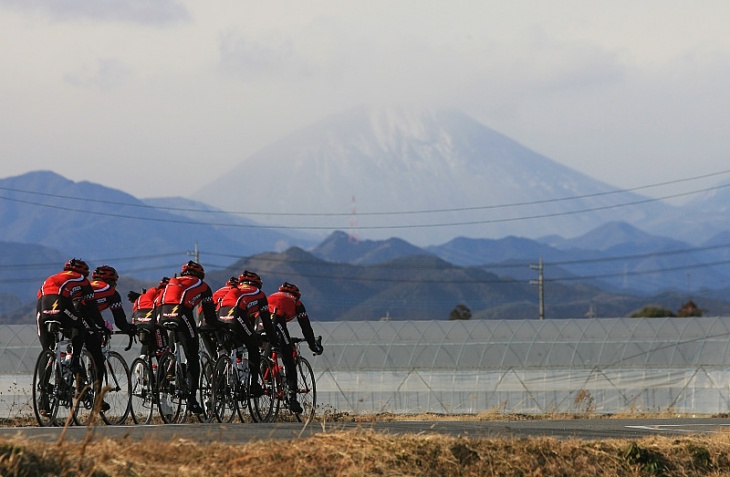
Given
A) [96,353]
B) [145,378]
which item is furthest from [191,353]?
[96,353]

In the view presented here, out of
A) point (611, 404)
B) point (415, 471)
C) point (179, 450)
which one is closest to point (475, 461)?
point (415, 471)

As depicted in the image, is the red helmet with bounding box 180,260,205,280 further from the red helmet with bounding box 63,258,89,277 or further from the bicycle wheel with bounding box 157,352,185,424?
the red helmet with bounding box 63,258,89,277

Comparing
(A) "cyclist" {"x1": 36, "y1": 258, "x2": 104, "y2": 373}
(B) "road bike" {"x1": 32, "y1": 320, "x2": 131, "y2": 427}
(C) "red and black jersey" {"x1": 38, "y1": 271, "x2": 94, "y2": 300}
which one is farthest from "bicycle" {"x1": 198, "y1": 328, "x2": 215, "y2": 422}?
(C) "red and black jersey" {"x1": 38, "y1": 271, "x2": 94, "y2": 300}

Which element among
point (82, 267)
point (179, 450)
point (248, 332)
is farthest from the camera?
point (248, 332)

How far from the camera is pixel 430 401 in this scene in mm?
43781

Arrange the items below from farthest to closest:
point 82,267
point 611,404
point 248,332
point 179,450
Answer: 1. point 611,404
2. point 248,332
3. point 82,267
4. point 179,450

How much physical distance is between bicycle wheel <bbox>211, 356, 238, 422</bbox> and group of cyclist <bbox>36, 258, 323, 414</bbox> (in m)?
0.26

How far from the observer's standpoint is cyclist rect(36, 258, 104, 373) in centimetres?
1606

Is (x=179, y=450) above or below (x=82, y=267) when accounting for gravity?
below

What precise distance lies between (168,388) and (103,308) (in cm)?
137

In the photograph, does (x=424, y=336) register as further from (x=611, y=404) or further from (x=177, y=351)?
(x=177, y=351)

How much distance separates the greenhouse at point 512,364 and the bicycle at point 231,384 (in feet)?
79.6

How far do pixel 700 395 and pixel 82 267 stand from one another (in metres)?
31.1

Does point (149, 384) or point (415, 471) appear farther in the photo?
point (149, 384)
